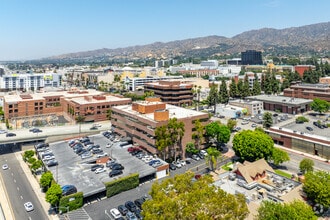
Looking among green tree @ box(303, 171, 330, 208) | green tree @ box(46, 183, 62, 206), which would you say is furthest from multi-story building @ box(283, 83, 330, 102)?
green tree @ box(46, 183, 62, 206)

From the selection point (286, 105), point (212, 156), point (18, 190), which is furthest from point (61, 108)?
point (286, 105)

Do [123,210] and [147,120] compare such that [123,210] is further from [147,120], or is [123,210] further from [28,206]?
[147,120]

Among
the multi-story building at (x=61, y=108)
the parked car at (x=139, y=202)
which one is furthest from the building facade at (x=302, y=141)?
the multi-story building at (x=61, y=108)

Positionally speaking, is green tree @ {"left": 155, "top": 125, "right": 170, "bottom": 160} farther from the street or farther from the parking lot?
the street

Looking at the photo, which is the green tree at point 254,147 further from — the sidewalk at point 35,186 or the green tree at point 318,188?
the sidewalk at point 35,186

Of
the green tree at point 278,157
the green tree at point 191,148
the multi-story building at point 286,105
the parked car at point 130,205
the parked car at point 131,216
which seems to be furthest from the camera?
the multi-story building at point 286,105
